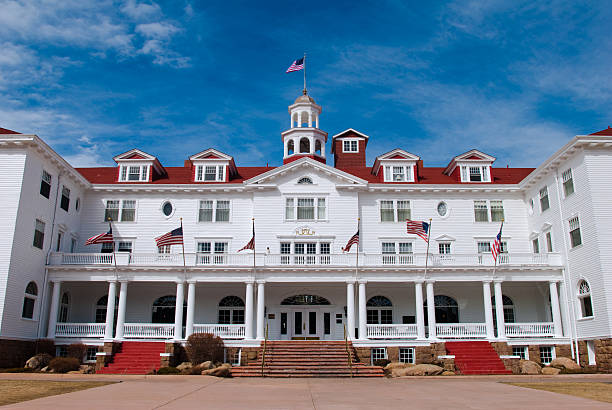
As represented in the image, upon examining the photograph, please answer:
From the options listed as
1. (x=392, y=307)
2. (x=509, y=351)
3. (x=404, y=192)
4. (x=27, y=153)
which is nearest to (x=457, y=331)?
(x=509, y=351)

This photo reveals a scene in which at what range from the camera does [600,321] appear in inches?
1086

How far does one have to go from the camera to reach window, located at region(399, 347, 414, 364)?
30.5 metres

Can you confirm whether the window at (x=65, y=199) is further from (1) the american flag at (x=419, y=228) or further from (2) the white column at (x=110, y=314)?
(1) the american flag at (x=419, y=228)

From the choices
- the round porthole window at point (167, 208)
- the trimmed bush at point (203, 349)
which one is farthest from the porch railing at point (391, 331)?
the round porthole window at point (167, 208)

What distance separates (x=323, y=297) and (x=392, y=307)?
4.57 metres

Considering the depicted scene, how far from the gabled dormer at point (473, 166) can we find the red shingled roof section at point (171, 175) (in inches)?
553

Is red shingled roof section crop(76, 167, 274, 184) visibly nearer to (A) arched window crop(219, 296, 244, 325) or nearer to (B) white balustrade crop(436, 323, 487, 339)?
(A) arched window crop(219, 296, 244, 325)

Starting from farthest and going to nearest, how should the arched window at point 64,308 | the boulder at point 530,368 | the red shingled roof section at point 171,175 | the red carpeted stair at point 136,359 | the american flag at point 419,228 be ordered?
the red shingled roof section at point 171,175 < the arched window at point 64,308 < the american flag at point 419,228 < the red carpeted stair at point 136,359 < the boulder at point 530,368

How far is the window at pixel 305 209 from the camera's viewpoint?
1412 inches

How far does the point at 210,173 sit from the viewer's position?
38.4 m

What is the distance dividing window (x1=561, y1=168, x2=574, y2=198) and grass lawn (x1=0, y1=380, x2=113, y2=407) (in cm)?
2575

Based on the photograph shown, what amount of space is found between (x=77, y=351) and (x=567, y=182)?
29.1 meters

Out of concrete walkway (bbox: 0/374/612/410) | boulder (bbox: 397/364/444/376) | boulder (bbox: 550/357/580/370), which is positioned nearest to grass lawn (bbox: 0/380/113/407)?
concrete walkway (bbox: 0/374/612/410)

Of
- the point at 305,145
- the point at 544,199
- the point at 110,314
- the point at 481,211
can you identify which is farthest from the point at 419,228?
the point at 110,314
